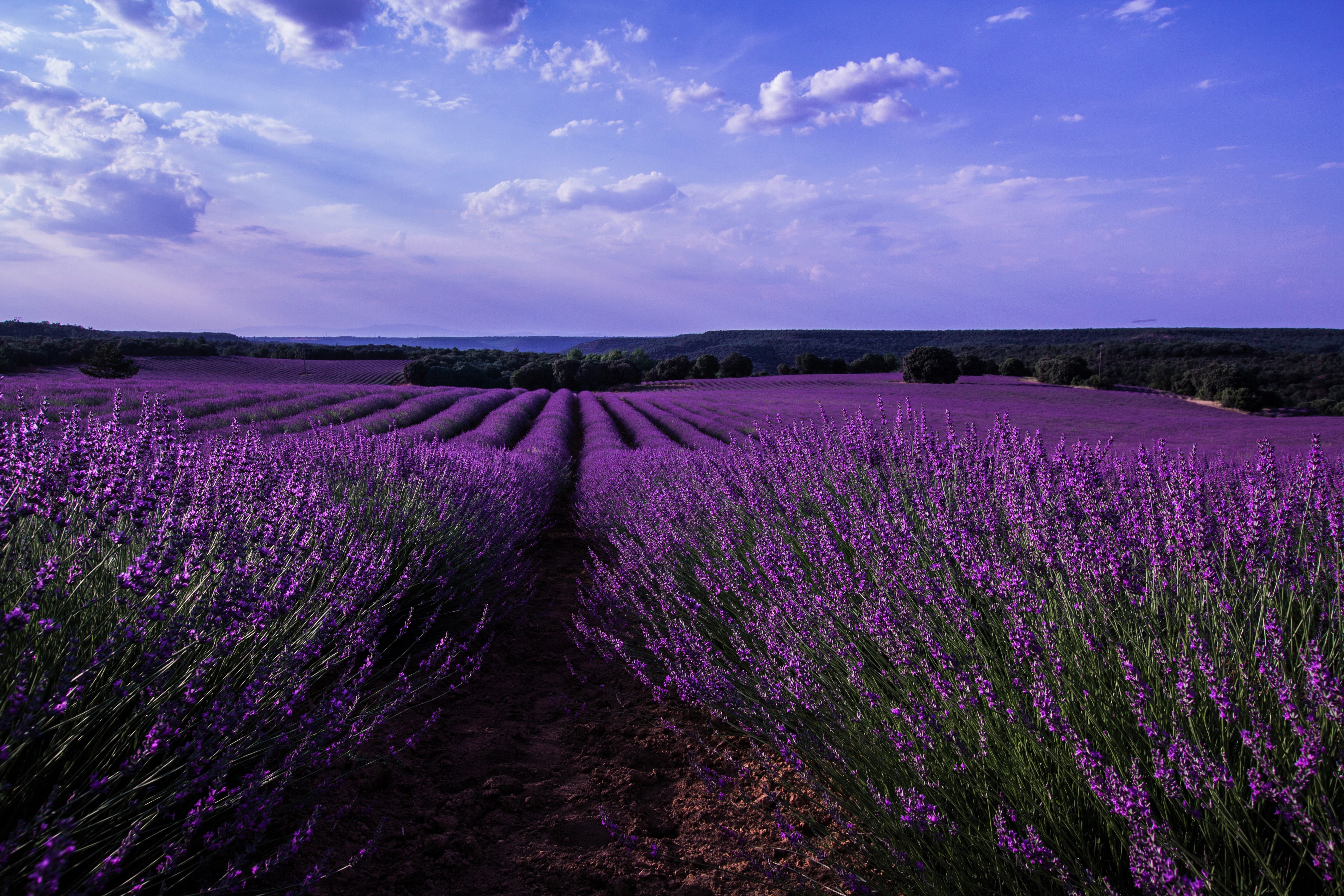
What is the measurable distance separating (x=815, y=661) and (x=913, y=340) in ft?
264

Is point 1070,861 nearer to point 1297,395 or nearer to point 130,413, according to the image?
point 130,413

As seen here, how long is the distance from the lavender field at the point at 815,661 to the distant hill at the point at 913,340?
1977 inches

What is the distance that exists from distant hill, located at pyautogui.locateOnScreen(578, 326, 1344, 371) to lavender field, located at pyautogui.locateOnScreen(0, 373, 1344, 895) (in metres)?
50.2

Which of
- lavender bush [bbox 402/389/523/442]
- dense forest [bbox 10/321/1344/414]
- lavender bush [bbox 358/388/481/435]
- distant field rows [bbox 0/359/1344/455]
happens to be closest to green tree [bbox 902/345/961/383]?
dense forest [bbox 10/321/1344/414]

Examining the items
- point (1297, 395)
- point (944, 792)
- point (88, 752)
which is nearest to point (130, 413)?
point (88, 752)

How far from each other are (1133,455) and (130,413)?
41.2ft

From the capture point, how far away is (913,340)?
7681cm

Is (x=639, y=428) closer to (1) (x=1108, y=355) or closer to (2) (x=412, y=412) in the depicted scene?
(2) (x=412, y=412)

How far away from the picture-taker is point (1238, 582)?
1.97m

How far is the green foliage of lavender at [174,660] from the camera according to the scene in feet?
4.43

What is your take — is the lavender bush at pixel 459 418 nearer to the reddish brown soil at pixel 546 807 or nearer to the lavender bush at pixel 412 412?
the lavender bush at pixel 412 412

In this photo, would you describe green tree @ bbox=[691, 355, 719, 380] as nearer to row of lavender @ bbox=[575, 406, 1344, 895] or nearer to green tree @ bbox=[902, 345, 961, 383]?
green tree @ bbox=[902, 345, 961, 383]

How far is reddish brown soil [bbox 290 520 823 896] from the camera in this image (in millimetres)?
1894

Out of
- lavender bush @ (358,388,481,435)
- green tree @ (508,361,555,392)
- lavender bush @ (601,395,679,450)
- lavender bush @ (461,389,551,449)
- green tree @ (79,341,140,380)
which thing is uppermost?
green tree @ (79,341,140,380)
